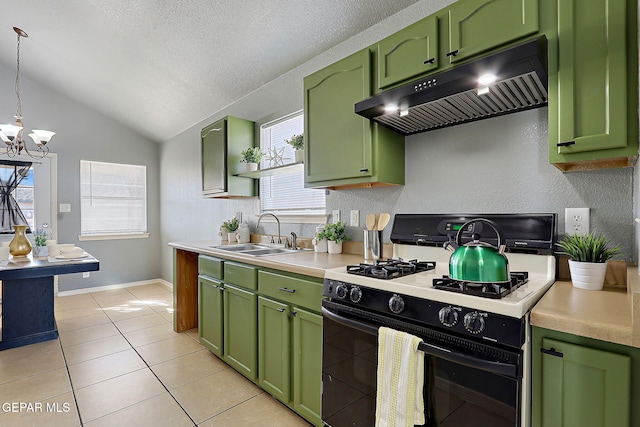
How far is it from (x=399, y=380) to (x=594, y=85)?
1294 millimetres

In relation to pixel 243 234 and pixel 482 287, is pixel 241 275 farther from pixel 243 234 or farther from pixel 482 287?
pixel 482 287

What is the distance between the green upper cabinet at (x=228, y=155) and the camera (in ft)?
10.5

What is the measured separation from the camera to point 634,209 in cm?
130

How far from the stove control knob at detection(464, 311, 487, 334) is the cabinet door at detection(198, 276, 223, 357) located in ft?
6.17

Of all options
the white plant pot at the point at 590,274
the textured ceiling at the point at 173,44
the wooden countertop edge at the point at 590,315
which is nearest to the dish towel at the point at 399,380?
the wooden countertop edge at the point at 590,315

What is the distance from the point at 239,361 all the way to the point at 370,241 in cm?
127

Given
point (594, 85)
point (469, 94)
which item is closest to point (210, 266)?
point (469, 94)

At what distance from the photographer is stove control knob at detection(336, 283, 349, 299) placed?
1.48m

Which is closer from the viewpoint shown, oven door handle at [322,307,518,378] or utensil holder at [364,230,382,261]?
oven door handle at [322,307,518,378]

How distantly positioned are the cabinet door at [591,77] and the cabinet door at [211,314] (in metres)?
2.29

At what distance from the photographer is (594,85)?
1.17 m

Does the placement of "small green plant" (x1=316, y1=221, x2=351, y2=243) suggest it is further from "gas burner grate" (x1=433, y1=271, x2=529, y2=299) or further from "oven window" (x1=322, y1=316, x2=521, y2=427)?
"gas burner grate" (x1=433, y1=271, x2=529, y2=299)

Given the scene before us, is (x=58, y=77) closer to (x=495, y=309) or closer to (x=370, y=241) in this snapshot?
(x=370, y=241)

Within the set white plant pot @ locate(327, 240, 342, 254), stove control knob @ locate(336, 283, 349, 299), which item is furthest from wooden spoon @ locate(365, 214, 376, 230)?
stove control knob @ locate(336, 283, 349, 299)
